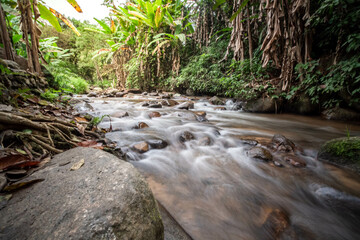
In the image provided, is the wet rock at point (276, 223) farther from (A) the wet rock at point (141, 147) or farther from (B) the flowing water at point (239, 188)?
(A) the wet rock at point (141, 147)

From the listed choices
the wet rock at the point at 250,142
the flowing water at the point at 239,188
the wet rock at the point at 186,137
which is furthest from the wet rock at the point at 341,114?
the wet rock at the point at 186,137

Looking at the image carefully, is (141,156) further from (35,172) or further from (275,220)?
(275,220)

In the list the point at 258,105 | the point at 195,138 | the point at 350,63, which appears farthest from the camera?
the point at 258,105

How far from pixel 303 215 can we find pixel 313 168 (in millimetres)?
834

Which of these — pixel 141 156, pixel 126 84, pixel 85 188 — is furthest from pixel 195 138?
pixel 126 84

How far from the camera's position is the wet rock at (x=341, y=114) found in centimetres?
349

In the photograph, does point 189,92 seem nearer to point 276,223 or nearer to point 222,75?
point 222,75

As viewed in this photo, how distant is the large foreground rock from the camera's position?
560mm

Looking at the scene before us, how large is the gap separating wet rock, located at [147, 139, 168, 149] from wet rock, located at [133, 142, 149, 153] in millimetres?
97

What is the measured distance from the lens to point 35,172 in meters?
0.93

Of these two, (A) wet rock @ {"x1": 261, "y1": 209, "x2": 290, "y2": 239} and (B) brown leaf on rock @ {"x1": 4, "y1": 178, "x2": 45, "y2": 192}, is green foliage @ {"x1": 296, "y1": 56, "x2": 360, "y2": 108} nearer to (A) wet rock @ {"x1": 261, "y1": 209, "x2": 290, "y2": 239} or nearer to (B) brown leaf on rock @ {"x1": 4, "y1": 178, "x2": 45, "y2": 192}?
(A) wet rock @ {"x1": 261, "y1": 209, "x2": 290, "y2": 239}

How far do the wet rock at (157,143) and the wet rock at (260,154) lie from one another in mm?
1174

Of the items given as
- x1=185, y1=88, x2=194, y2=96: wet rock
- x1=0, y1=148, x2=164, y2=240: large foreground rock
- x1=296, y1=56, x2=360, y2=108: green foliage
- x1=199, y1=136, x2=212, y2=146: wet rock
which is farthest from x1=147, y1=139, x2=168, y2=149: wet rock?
x1=185, y1=88, x2=194, y2=96: wet rock

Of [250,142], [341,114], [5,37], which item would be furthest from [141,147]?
[341,114]
